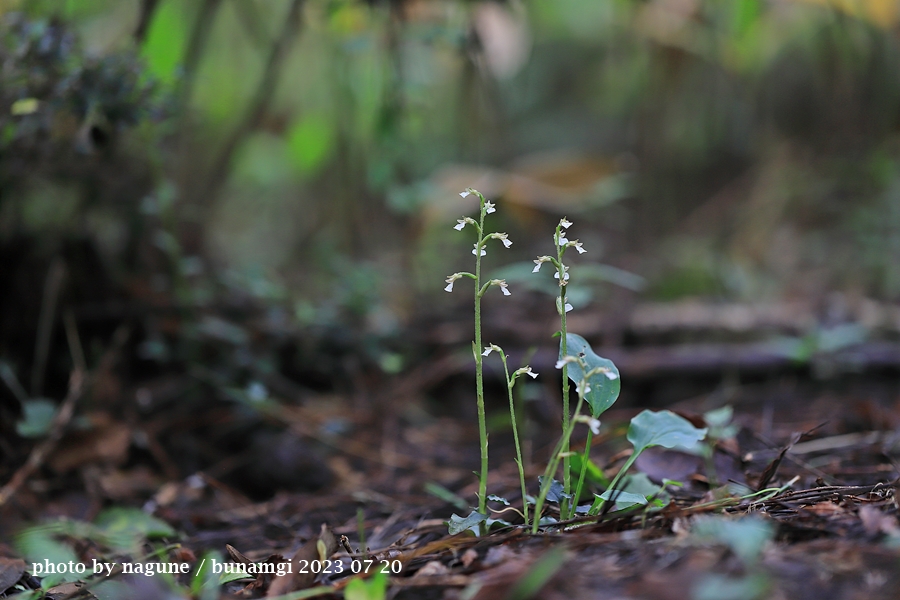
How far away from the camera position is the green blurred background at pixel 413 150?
2.29m

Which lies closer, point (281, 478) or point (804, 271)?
point (281, 478)

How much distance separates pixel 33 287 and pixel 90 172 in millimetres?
483

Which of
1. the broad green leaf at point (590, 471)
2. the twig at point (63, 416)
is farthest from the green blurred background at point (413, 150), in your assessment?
the broad green leaf at point (590, 471)

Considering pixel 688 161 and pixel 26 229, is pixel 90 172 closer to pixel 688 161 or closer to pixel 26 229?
pixel 26 229

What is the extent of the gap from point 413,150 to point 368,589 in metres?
2.86

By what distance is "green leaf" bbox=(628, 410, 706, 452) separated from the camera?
127 cm

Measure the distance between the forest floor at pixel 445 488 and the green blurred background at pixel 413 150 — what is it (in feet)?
1.15

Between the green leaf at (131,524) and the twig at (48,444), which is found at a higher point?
the twig at (48,444)

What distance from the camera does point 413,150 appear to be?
11.7ft

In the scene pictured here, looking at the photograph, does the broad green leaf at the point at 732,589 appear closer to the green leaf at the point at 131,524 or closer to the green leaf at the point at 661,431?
the green leaf at the point at 661,431

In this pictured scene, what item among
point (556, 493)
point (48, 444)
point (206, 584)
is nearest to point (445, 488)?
point (556, 493)

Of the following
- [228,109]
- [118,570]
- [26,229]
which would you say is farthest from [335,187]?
[118,570]

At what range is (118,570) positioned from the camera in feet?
4.18

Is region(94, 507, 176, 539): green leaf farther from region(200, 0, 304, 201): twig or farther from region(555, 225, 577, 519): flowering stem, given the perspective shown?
region(200, 0, 304, 201): twig
